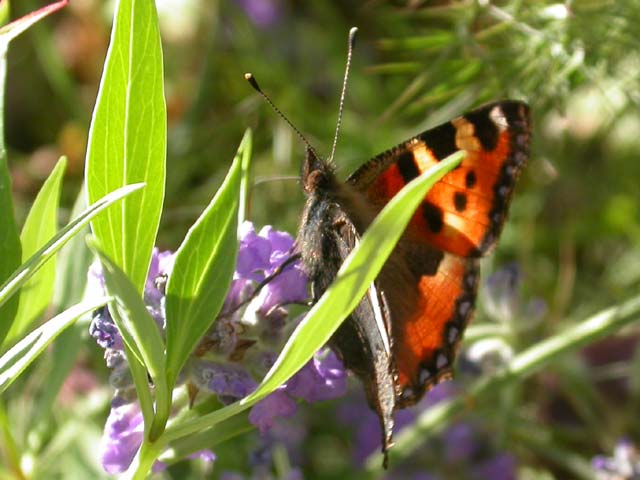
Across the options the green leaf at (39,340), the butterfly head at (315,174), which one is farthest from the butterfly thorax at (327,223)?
the green leaf at (39,340)

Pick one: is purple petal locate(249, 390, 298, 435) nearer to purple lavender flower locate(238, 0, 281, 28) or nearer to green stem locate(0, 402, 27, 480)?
green stem locate(0, 402, 27, 480)

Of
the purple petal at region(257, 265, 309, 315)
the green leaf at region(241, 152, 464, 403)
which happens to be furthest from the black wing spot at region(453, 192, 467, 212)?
the green leaf at region(241, 152, 464, 403)

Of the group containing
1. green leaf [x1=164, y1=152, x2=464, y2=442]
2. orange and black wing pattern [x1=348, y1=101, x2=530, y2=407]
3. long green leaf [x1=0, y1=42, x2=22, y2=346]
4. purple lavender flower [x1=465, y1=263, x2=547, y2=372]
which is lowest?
purple lavender flower [x1=465, y1=263, x2=547, y2=372]

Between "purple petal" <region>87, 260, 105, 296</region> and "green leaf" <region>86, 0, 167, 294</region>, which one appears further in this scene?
"purple petal" <region>87, 260, 105, 296</region>

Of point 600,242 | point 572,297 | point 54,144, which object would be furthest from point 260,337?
point 54,144

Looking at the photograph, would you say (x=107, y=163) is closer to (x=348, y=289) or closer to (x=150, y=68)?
(x=150, y=68)

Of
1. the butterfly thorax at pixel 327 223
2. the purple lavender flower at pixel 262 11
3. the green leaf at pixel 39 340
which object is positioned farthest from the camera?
the purple lavender flower at pixel 262 11

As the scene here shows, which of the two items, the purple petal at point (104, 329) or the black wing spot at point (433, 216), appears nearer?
the purple petal at point (104, 329)

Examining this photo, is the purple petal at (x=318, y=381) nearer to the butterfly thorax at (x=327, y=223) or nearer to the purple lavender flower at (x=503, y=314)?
the butterfly thorax at (x=327, y=223)
